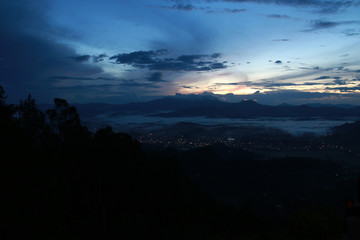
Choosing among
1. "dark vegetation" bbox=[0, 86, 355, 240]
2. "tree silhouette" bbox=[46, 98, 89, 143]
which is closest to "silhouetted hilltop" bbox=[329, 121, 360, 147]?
"dark vegetation" bbox=[0, 86, 355, 240]

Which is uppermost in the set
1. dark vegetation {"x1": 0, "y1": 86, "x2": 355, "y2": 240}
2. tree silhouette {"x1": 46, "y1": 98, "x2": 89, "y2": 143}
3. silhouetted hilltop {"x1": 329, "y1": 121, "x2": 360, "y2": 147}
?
tree silhouette {"x1": 46, "y1": 98, "x2": 89, "y2": 143}

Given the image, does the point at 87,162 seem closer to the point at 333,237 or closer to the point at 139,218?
the point at 139,218

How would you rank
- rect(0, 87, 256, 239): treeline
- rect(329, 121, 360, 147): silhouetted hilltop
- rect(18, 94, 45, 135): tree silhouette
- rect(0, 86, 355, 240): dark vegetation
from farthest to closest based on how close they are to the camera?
rect(329, 121, 360, 147): silhouetted hilltop → rect(18, 94, 45, 135): tree silhouette → rect(0, 87, 256, 239): treeline → rect(0, 86, 355, 240): dark vegetation

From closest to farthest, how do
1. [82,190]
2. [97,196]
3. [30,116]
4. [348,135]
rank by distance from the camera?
[82,190], [97,196], [30,116], [348,135]

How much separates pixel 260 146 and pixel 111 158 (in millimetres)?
164172

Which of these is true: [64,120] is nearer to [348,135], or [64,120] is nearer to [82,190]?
[82,190]

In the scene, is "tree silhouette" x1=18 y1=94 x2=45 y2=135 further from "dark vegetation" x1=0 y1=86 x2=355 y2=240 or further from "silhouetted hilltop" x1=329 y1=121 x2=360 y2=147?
"silhouetted hilltop" x1=329 y1=121 x2=360 y2=147

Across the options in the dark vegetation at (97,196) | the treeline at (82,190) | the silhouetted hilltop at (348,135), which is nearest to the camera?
the dark vegetation at (97,196)

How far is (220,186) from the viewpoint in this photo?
2854 inches

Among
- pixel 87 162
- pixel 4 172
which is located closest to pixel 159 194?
pixel 87 162

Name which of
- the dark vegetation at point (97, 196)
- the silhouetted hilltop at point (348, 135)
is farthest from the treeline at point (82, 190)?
the silhouetted hilltop at point (348, 135)

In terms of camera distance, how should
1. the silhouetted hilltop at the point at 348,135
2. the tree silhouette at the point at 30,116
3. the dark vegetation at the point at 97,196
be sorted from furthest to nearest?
the silhouetted hilltop at the point at 348,135 → the tree silhouette at the point at 30,116 → the dark vegetation at the point at 97,196

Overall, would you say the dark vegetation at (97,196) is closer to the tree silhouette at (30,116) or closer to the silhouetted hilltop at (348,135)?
the tree silhouette at (30,116)

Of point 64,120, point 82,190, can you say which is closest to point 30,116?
point 64,120
